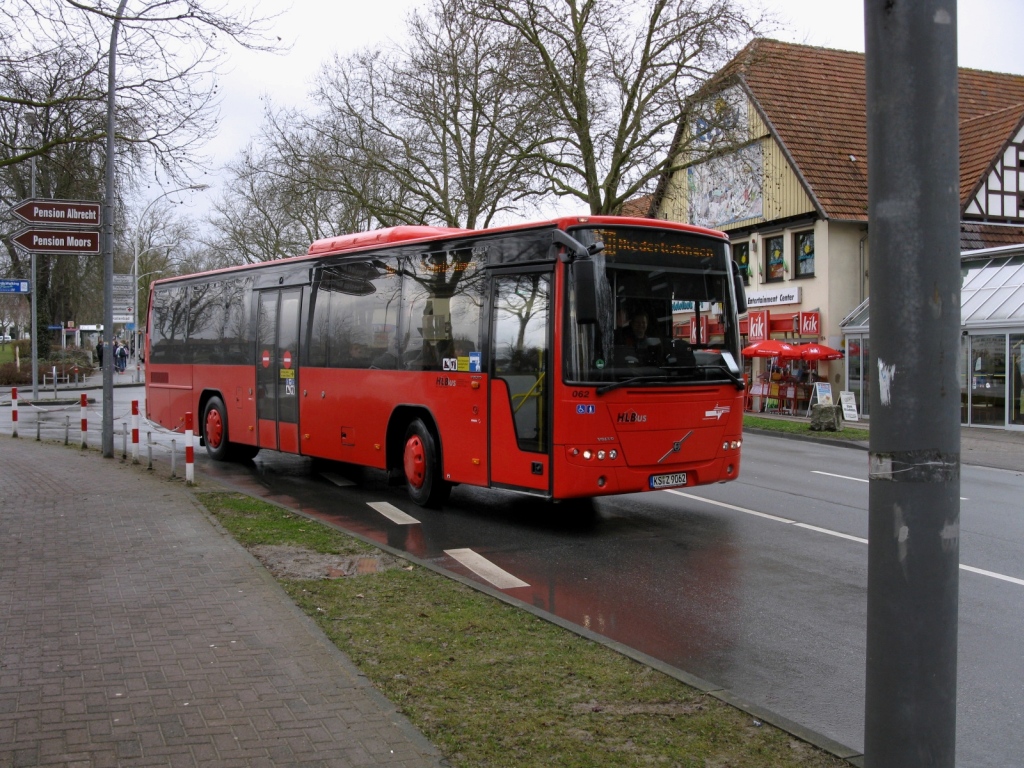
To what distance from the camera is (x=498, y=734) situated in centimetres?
452

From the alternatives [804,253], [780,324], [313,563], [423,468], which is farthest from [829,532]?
[780,324]

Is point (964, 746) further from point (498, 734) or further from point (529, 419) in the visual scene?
point (529, 419)

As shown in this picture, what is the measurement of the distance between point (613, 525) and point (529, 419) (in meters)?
1.68

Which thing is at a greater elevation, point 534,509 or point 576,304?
point 576,304

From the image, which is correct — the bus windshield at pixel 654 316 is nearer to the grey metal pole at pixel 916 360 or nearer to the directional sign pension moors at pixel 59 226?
the grey metal pole at pixel 916 360

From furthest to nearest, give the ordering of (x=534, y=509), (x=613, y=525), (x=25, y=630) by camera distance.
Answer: (x=534, y=509) → (x=613, y=525) → (x=25, y=630)

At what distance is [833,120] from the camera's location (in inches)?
1308

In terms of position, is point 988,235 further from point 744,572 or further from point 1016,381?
point 744,572

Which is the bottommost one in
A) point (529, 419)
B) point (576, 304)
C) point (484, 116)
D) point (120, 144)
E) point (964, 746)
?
point (964, 746)

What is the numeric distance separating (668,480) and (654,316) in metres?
1.71

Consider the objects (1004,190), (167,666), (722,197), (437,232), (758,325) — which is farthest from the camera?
(722,197)

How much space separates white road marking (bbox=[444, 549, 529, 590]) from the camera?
8008mm

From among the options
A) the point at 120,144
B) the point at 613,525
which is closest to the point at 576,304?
the point at 613,525

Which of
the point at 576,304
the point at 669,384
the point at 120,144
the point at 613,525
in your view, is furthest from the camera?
the point at 120,144
